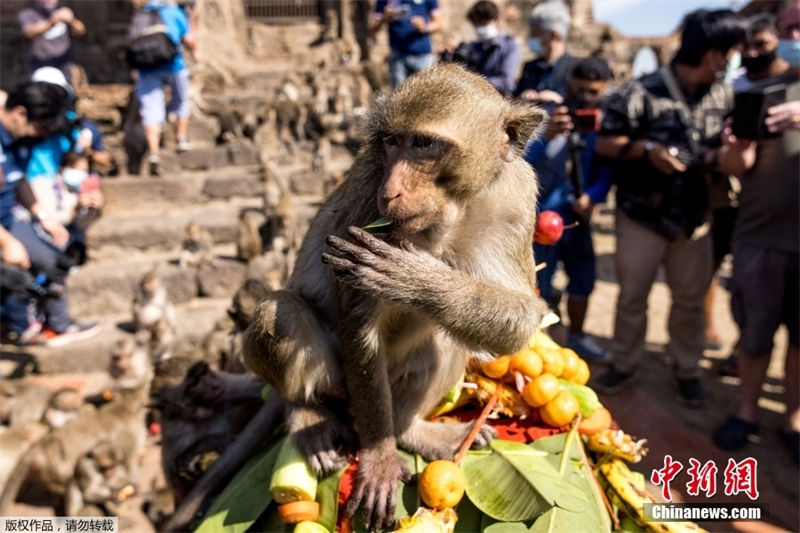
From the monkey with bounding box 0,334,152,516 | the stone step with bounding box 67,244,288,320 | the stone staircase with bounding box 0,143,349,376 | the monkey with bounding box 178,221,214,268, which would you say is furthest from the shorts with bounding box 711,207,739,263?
the monkey with bounding box 178,221,214,268

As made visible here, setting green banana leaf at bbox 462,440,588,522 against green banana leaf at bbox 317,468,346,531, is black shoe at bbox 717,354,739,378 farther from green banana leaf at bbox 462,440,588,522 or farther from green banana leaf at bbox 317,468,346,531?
green banana leaf at bbox 317,468,346,531

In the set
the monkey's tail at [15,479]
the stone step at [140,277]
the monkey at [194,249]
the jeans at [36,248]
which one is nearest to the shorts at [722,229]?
the stone step at [140,277]

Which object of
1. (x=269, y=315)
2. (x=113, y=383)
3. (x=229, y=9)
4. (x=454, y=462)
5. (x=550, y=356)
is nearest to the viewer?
(x=454, y=462)

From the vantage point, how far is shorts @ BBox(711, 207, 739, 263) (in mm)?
4615

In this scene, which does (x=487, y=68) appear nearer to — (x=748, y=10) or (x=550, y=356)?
Answer: (x=550, y=356)

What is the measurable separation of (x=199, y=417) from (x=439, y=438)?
1399 mm

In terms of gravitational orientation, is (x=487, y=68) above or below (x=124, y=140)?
above

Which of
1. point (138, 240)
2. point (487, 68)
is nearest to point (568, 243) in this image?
point (487, 68)

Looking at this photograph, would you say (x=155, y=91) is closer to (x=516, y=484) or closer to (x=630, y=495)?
(x=516, y=484)

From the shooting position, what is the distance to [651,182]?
12.7 feet

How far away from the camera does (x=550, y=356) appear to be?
87.3 inches

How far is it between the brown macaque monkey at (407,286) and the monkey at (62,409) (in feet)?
9.47

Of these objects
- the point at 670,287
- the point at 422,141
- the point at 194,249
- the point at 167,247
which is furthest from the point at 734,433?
the point at 167,247

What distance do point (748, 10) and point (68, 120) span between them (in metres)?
17.3
